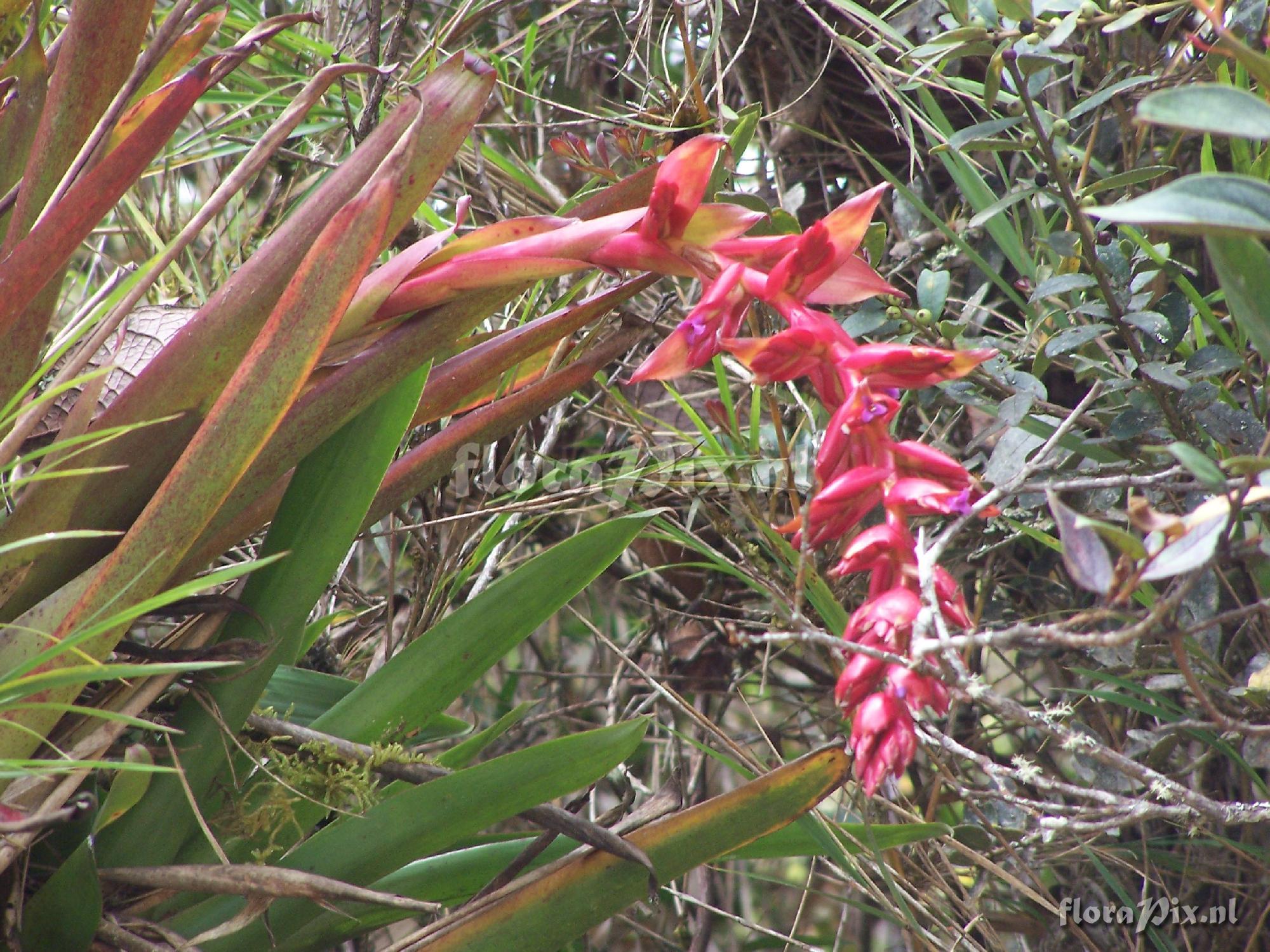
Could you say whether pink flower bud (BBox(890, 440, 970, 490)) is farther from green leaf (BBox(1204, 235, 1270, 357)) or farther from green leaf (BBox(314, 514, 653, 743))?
green leaf (BBox(314, 514, 653, 743))

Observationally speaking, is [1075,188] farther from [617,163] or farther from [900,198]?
[617,163]

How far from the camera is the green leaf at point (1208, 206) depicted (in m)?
0.33

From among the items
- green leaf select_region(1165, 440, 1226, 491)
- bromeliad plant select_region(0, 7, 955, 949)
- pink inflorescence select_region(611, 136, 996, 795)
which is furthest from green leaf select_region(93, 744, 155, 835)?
green leaf select_region(1165, 440, 1226, 491)

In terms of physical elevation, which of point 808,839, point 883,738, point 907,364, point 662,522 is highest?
point 907,364

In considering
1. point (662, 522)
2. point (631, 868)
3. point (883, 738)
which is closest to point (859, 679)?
point (883, 738)

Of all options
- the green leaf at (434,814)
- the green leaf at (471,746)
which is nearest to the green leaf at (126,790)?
the green leaf at (434,814)

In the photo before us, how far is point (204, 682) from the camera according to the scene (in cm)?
57

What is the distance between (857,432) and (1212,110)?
18cm

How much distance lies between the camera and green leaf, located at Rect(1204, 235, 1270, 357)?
0.38 m

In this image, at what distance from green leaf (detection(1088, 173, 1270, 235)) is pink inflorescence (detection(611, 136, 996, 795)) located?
120 mm

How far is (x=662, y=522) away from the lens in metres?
0.86

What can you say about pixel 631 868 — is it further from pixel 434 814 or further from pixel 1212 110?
pixel 1212 110

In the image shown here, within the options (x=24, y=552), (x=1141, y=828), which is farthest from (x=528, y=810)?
(x=1141, y=828)

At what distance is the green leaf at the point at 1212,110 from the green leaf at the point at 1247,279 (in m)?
0.05
